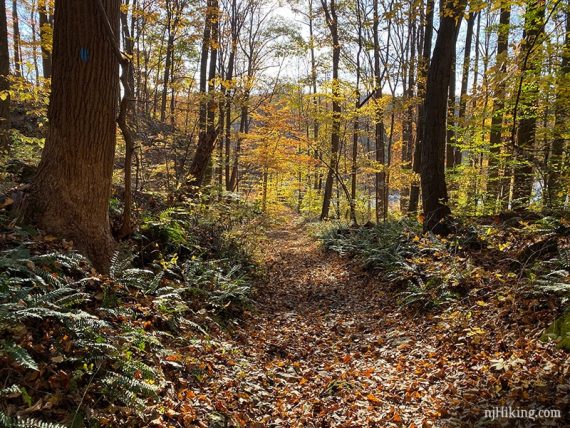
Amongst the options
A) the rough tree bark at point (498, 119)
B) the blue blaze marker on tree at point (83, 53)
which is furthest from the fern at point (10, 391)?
the rough tree bark at point (498, 119)

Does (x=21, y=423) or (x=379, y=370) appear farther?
(x=379, y=370)

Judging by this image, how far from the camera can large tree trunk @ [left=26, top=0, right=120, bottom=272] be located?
4.58 meters

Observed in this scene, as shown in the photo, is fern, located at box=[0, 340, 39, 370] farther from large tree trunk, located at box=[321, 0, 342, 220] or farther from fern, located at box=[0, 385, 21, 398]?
large tree trunk, located at box=[321, 0, 342, 220]

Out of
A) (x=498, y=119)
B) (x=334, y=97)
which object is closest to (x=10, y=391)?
(x=498, y=119)

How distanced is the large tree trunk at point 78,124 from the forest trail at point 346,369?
2.48 m

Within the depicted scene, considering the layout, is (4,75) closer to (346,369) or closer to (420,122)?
(346,369)

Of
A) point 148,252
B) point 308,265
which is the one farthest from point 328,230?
point 148,252

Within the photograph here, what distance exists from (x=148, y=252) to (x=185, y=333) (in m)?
2.08

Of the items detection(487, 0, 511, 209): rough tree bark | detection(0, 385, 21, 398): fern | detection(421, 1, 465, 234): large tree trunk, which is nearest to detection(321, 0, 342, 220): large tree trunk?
detection(487, 0, 511, 209): rough tree bark

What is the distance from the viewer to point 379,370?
4797 millimetres

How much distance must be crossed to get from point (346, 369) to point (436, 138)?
5.82 metres

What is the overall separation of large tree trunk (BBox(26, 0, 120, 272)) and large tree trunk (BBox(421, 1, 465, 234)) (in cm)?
644

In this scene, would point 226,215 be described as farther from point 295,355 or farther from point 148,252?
point 295,355


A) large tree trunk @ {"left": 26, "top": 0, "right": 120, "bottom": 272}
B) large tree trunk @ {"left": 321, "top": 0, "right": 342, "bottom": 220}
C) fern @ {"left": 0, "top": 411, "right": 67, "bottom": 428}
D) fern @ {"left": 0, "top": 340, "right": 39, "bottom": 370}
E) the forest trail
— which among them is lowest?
the forest trail
